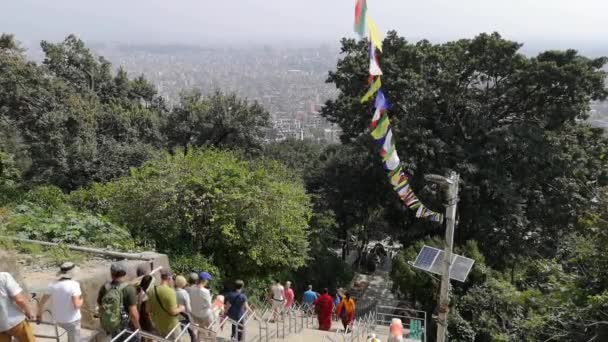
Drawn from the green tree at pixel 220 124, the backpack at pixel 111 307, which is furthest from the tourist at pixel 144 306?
the green tree at pixel 220 124

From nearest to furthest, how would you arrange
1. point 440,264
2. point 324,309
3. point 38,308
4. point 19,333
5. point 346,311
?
point 19,333 < point 38,308 < point 440,264 < point 346,311 < point 324,309

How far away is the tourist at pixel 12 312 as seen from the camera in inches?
205

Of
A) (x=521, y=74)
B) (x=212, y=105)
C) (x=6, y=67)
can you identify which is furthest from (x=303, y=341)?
(x=6, y=67)

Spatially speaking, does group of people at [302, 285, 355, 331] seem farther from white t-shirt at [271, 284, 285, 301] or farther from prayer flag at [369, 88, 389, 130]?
prayer flag at [369, 88, 389, 130]

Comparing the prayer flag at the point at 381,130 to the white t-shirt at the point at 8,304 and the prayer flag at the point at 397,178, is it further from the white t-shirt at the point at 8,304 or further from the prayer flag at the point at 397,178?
the white t-shirt at the point at 8,304

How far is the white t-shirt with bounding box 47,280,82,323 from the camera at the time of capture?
5.75 meters

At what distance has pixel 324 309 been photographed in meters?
11.0

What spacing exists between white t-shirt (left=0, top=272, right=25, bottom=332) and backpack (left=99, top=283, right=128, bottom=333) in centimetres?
88

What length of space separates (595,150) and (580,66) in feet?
13.6

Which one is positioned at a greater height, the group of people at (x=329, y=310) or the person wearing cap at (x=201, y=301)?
the person wearing cap at (x=201, y=301)

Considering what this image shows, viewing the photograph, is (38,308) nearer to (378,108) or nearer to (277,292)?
(277,292)

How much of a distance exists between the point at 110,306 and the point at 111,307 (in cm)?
2

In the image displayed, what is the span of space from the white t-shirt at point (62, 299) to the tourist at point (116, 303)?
0.34 meters

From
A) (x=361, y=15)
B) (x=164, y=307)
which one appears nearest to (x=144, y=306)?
(x=164, y=307)
